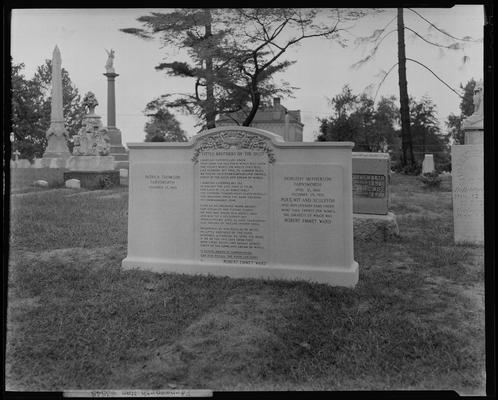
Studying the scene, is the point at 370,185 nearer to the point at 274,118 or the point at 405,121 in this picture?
the point at 274,118

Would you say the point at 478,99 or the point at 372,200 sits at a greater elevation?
the point at 478,99

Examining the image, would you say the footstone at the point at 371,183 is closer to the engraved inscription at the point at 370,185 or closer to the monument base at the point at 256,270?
the engraved inscription at the point at 370,185

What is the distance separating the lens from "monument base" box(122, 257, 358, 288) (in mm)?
4336

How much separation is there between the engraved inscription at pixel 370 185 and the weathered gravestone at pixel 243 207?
8.46 feet

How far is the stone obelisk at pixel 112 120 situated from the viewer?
17.8m

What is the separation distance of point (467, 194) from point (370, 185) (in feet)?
4.81

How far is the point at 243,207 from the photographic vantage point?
4.54m

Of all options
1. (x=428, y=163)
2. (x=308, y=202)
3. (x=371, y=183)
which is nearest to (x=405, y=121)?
(x=428, y=163)

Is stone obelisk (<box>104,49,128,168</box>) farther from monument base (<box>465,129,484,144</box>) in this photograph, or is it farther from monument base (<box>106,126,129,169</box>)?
monument base (<box>465,129,484,144</box>)

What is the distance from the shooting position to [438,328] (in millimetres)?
3426

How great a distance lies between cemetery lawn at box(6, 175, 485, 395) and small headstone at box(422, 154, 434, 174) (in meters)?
10.3

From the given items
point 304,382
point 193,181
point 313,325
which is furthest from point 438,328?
point 193,181

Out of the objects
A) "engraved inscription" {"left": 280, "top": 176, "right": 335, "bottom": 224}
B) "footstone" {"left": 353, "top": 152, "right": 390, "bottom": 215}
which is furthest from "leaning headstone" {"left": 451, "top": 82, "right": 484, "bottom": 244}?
"engraved inscription" {"left": 280, "top": 176, "right": 335, "bottom": 224}
